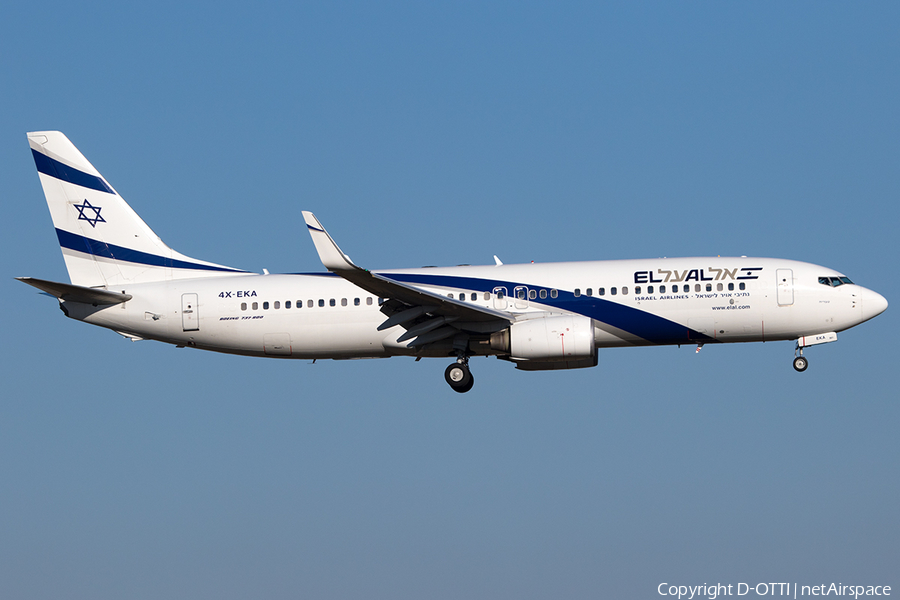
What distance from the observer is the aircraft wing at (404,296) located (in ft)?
103

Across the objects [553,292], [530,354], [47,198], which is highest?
[47,198]

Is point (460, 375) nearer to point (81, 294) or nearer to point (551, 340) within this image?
point (551, 340)

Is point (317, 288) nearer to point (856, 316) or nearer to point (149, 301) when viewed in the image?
point (149, 301)

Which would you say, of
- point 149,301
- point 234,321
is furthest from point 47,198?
point 234,321

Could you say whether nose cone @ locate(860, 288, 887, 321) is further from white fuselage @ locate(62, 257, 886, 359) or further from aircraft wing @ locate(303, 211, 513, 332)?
aircraft wing @ locate(303, 211, 513, 332)

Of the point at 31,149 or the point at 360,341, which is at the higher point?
the point at 31,149

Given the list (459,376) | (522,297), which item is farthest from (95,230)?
(522,297)

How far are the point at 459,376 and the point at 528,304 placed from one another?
3.54 m

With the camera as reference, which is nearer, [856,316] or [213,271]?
[856,316]

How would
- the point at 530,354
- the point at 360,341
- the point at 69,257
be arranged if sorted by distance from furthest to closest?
the point at 69,257
the point at 360,341
the point at 530,354

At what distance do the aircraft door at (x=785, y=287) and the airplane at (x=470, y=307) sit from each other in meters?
0.03

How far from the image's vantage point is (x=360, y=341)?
1502 inches

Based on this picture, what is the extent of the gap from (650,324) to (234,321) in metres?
14.5

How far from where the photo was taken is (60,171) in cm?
4159
